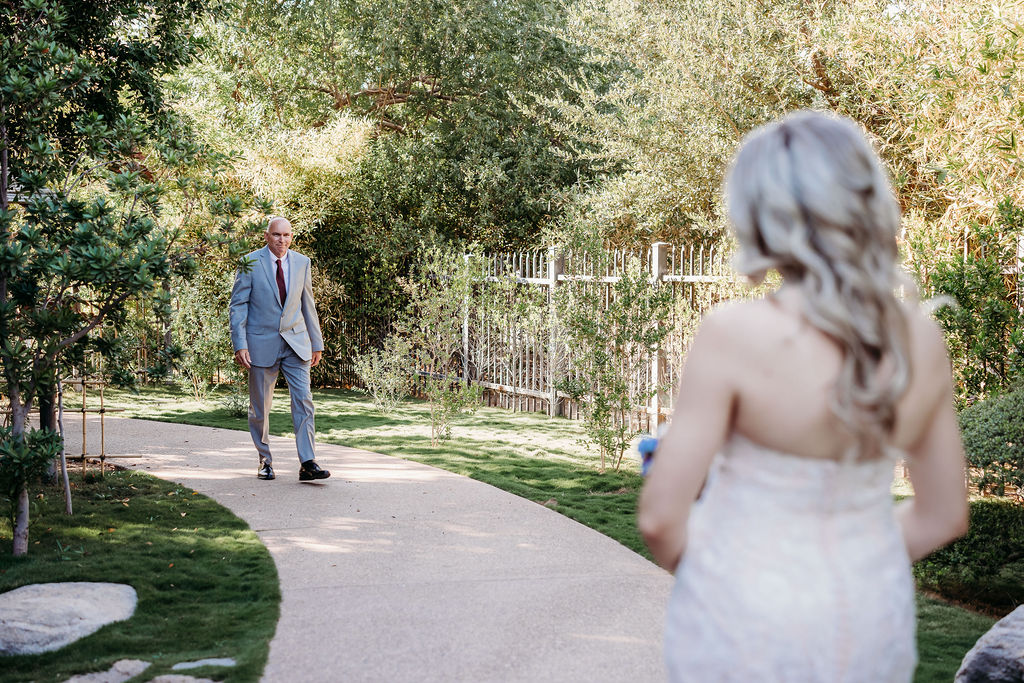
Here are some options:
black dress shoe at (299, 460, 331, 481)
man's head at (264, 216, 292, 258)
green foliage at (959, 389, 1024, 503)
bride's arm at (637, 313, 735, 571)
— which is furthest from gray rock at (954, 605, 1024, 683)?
man's head at (264, 216, 292, 258)

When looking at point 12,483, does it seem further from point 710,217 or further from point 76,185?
point 710,217

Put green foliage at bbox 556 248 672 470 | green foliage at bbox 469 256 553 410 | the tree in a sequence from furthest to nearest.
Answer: green foliage at bbox 469 256 553 410
green foliage at bbox 556 248 672 470
the tree

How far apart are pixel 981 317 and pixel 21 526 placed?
6.17 m

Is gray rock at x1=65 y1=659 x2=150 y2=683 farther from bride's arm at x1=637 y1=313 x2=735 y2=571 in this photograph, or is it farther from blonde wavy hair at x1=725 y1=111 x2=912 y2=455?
blonde wavy hair at x1=725 y1=111 x2=912 y2=455

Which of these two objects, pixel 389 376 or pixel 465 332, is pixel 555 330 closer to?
pixel 465 332

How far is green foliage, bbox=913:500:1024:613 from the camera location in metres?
5.38

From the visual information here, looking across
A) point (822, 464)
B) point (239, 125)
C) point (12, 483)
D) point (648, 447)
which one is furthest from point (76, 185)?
point (239, 125)

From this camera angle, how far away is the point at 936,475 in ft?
6.11

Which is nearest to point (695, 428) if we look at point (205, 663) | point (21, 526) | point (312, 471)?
point (205, 663)

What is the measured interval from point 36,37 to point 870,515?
5.74 meters

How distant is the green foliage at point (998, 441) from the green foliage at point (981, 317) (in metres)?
0.77

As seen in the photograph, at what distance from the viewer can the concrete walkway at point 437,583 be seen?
13.4ft

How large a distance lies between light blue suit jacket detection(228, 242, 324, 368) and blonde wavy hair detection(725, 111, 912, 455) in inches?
251

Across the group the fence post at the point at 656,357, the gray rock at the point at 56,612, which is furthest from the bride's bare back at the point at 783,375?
the fence post at the point at 656,357
